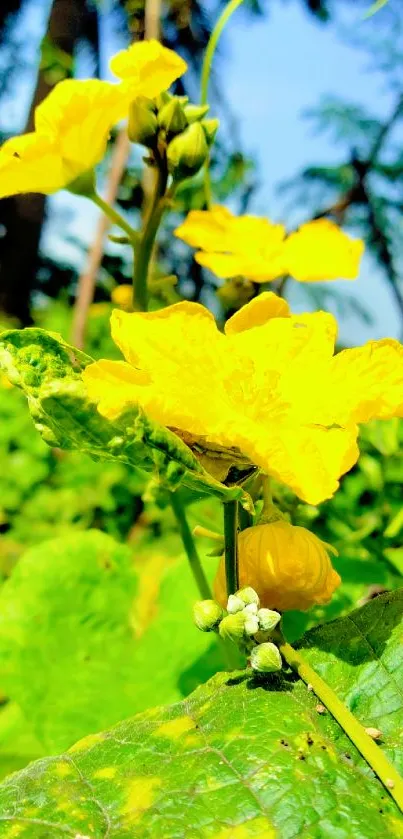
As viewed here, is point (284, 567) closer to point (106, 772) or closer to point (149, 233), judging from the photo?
point (106, 772)

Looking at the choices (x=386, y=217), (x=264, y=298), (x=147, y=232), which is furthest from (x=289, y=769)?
(x=386, y=217)

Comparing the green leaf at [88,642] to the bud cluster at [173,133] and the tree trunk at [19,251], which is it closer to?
the bud cluster at [173,133]

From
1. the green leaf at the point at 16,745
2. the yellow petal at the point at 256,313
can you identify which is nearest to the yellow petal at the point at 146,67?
the yellow petal at the point at 256,313

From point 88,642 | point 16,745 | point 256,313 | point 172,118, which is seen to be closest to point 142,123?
point 172,118

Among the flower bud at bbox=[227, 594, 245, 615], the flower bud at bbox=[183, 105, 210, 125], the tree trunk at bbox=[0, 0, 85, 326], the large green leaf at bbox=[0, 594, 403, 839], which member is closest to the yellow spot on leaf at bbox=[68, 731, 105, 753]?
the large green leaf at bbox=[0, 594, 403, 839]

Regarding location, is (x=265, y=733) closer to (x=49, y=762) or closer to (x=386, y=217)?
(x=49, y=762)

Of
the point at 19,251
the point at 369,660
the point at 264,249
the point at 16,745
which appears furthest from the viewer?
the point at 19,251
